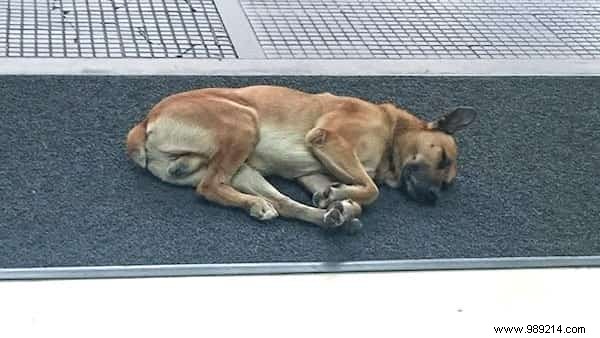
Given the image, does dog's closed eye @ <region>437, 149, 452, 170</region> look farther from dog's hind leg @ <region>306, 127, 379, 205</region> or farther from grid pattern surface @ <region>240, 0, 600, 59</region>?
grid pattern surface @ <region>240, 0, 600, 59</region>

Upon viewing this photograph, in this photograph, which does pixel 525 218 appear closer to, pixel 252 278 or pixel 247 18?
pixel 252 278

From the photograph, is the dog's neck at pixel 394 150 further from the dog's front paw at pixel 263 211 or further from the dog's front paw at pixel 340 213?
the dog's front paw at pixel 263 211

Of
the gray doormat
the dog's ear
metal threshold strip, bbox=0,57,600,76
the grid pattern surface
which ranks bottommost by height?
the grid pattern surface

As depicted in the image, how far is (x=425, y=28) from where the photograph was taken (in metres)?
6.38

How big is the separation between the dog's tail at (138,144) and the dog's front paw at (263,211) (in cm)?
49

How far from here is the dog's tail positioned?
452 centimetres

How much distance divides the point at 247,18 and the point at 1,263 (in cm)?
269

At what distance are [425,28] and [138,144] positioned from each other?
2.35 meters

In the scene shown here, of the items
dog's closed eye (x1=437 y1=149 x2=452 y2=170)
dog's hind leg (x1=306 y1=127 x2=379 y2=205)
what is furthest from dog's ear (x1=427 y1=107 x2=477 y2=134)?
dog's hind leg (x1=306 y1=127 x2=379 y2=205)

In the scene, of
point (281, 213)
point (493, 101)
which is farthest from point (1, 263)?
point (493, 101)

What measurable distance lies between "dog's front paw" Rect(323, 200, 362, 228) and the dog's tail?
75 cm

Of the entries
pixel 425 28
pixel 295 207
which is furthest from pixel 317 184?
pixel 425 28

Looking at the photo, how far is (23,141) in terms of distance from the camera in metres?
4.73

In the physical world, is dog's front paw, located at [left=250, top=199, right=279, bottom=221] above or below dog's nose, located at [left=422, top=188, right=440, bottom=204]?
above
